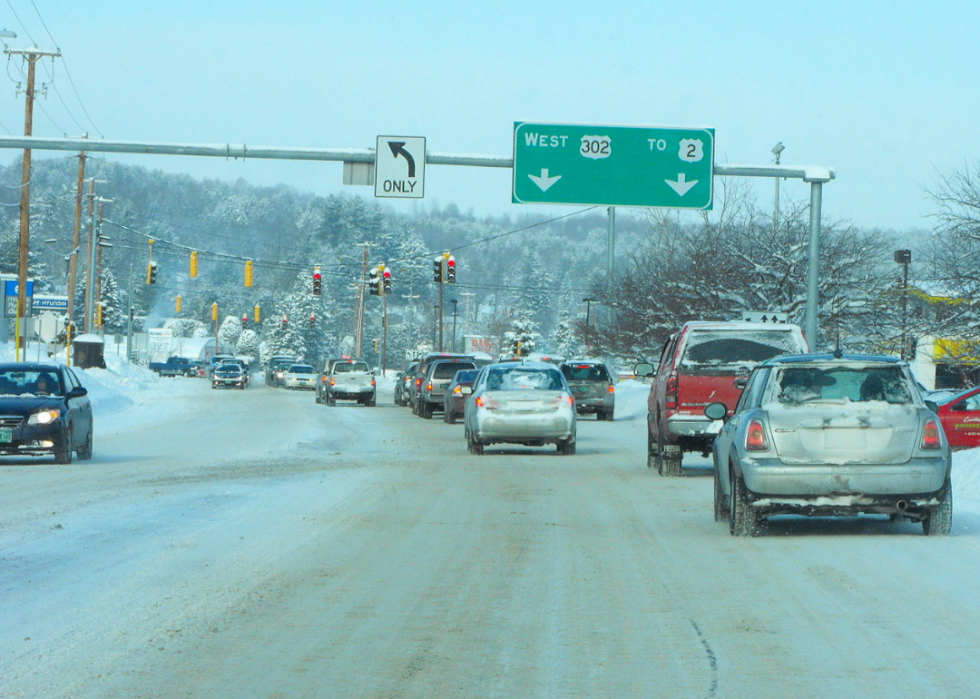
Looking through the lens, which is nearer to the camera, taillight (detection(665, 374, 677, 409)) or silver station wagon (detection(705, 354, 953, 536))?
silver station wagon (detection(705, 354, 953, 536))

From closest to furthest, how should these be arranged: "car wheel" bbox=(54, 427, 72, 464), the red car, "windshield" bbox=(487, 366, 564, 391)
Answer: "car wheel" bbox=(54, 427, 72, 464), "windshield" bbox=(487, 366, 564, 391), the red car

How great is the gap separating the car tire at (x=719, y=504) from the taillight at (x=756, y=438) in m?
1.31

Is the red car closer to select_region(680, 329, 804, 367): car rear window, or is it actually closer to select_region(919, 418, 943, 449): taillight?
select_region(680, 329, 804, 367): car rear window

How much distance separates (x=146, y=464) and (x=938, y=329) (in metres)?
19.5

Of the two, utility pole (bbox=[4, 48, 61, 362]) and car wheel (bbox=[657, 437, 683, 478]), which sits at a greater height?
utility pole (bbox=[4, 48, 61, 362])

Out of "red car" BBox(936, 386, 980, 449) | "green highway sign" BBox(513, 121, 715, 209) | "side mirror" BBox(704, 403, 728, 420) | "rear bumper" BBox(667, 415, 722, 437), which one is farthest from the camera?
"green highway sign" BBox(513, 121, 715, 209)

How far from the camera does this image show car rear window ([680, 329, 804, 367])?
19.1 m

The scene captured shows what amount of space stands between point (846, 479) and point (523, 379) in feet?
42.3

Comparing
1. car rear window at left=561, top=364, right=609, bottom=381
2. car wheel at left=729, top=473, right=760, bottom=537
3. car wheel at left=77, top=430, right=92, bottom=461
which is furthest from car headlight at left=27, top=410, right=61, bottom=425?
car rear window at left=561, top=364, right=609, bottom=381

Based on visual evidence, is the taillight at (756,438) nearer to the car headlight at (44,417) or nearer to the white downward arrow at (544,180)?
the car headlight at (44,417)

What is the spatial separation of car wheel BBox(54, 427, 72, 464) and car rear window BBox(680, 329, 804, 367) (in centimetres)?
901

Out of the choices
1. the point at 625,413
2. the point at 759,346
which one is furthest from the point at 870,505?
the point at 625,413

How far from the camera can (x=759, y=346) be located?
1916 cm

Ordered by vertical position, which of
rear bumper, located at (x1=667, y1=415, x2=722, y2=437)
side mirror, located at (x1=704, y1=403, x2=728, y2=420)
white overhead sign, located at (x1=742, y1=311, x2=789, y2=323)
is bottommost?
rear bumper, located at (x1=667, y1=415, x2=722, y2=437)
